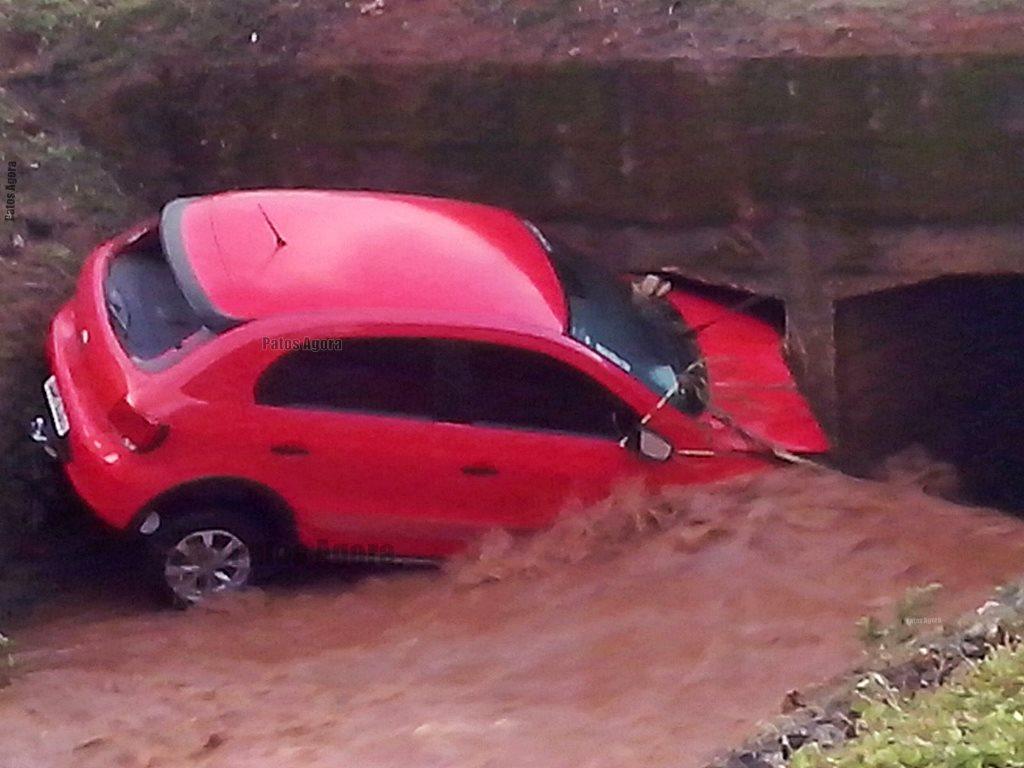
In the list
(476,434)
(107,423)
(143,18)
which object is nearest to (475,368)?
(476,434)

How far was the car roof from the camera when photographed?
6.23 m

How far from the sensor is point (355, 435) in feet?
20.4

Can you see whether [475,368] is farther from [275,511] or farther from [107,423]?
[107,423]

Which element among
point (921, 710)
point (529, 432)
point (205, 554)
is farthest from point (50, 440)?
point (921, 710)

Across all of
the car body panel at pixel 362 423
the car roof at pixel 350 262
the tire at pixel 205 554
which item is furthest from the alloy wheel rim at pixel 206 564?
the car roof at pixel 350 262

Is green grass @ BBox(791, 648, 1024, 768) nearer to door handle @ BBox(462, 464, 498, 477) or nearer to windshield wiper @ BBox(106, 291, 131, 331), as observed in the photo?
door handle @ BBox(462, 464, 498, 477)

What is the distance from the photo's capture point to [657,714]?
501cm

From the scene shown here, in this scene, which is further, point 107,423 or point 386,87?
point 386,87

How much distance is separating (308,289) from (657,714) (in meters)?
2.36

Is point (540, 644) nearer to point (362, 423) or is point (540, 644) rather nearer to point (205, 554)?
point (362, 423)

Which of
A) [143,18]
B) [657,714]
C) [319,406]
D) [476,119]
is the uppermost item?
[143,18]

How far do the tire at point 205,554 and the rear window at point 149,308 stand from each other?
2.29 feet

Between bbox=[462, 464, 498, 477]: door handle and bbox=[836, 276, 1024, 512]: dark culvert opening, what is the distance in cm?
258

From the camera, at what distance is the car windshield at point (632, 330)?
6449mm
